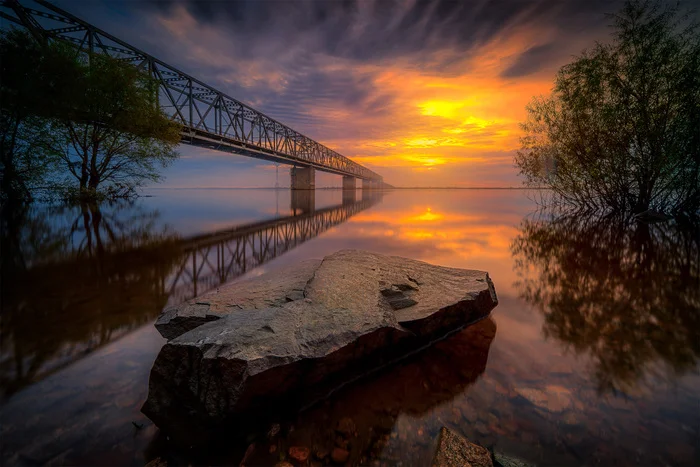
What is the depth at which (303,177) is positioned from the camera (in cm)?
5900

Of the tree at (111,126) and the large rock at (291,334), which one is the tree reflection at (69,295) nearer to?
the large rock at (291,334)

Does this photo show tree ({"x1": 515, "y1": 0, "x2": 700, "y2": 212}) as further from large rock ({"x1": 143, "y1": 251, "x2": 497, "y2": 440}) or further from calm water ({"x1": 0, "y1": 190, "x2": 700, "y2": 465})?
large rock ({"x1": 143, "y1": 251, "x2": 497, "y2": 440})

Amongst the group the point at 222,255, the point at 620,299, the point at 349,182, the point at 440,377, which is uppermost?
the point at 349,182

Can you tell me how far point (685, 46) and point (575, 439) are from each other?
17.2 metres

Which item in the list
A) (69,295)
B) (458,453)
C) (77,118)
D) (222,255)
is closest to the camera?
(458,453)

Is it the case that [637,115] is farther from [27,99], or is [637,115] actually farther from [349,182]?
[349,182]

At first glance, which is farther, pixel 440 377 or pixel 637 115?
pixel 637 115

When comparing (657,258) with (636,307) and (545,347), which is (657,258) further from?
(545,347)

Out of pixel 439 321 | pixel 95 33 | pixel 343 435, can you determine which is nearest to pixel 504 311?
pixel 439 321

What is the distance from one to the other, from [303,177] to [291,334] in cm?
5892

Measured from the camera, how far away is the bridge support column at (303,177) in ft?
190

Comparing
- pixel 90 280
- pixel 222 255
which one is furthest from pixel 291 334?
pixel 222 255

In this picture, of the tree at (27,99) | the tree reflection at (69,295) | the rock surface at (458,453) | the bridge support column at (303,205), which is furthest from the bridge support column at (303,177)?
the rock surface at (458,453)

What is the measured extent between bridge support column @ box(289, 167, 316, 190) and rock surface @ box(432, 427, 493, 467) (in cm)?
5788
